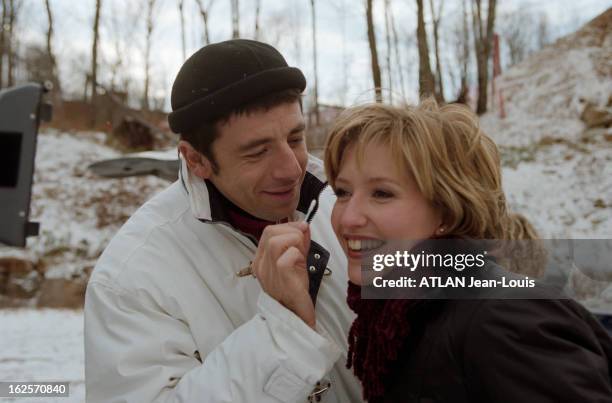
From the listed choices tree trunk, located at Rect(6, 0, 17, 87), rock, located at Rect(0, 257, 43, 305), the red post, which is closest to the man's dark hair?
rock, located at Rect(0, 257, 43, 305)

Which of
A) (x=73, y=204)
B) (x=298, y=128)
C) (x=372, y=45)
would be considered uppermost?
(x=372, y=45)

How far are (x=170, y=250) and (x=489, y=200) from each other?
1017 millimetres

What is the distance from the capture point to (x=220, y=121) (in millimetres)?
1953

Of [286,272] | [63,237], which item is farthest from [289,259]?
[63,237]

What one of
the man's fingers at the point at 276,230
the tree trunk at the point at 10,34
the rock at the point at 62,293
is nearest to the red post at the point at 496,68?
the rock at the point at 62,293

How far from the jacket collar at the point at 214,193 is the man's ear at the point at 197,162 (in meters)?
0.02

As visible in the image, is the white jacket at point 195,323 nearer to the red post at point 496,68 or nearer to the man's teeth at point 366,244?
the man's teeth at point 366,244

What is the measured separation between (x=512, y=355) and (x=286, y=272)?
1.91 ft

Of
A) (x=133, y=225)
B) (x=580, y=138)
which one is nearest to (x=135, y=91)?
(x=580, y=138)

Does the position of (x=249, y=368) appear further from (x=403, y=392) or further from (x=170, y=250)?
(x=170, y=250)

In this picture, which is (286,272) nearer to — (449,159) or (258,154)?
(449,159)

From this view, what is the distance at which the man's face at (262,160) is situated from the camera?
1.95 metres

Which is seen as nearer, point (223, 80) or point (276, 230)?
point (276, 230)

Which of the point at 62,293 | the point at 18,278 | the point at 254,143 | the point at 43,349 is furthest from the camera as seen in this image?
the point at 18,278
